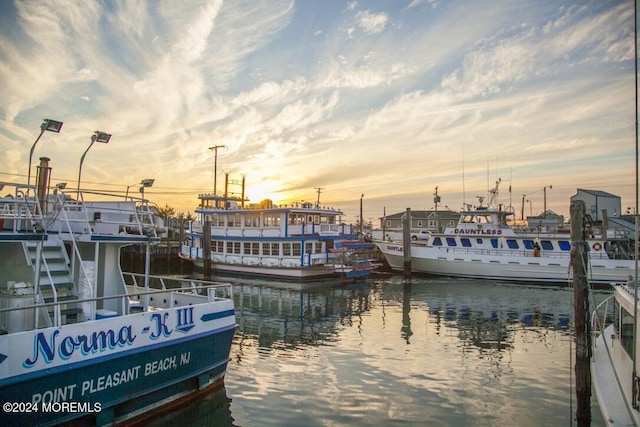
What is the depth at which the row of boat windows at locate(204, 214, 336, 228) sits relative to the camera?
36.4 meters

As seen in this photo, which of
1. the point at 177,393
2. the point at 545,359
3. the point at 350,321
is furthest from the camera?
the point at 350,321

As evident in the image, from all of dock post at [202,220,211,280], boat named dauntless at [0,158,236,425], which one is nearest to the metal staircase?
boat named dauntless at [0,158,236,425]

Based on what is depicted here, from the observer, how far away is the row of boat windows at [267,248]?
116ft

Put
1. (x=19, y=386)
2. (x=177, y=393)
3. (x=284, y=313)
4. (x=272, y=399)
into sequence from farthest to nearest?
1. (x=284, y=313)
2. (x=272, y=399)
3. (x=177, y=393)
4. (x=19, y=386)

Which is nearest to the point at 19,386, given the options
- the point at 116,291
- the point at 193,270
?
the point at 116,291

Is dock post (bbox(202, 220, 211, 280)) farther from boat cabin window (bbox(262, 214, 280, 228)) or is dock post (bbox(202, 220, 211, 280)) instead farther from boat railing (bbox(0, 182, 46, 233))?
boat railing (bbox(0, 182, 46, 233))

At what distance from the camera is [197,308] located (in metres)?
9.95

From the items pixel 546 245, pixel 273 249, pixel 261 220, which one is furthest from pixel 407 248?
pixel 261 220

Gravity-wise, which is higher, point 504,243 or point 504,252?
point 504,243

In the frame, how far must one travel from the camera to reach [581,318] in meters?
10.8

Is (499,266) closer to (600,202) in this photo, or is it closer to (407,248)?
(407,248)

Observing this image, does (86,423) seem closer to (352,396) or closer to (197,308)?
(197,308)

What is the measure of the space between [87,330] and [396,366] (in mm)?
8926

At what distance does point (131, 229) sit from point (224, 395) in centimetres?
483
